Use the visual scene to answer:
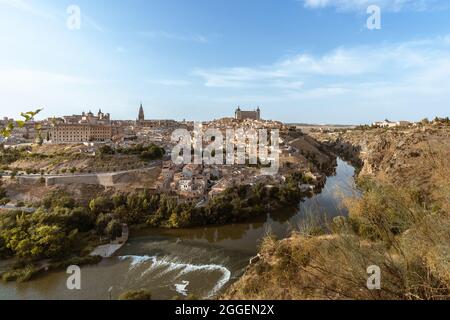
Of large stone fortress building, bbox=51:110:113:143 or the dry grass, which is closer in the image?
the dry grass

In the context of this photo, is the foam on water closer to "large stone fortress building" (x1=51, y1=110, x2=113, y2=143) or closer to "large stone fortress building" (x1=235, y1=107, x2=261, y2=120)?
"large stone fortress building" (x1=51, y1=110, x2=113, y2=143)

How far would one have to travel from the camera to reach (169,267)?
10227mm

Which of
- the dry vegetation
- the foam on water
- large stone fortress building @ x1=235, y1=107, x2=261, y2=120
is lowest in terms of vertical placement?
the foam on water

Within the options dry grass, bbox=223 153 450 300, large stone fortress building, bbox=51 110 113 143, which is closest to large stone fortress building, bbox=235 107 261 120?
large stone fortress building, bbox=51 110 113 143

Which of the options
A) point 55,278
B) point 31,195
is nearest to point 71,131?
point 31,195

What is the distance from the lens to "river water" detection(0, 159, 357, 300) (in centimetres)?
870

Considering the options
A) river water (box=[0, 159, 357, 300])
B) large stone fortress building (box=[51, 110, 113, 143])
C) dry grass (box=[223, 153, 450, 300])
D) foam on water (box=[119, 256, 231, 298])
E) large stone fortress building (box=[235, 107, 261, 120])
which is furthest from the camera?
large stone fortress building (box=[235, 107, 261, 120])

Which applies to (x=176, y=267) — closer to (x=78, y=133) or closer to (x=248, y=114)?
(x=78, y=133)

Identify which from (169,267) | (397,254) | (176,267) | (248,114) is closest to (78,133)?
(169,267)

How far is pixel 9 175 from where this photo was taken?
725 inches

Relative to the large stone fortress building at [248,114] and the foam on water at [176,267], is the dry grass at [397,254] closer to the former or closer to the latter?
the foam on water at [176,267]

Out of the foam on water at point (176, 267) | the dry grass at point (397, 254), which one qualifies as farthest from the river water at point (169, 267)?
the dry grass at point (397, 254)

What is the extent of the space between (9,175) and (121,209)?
30.3 feet
